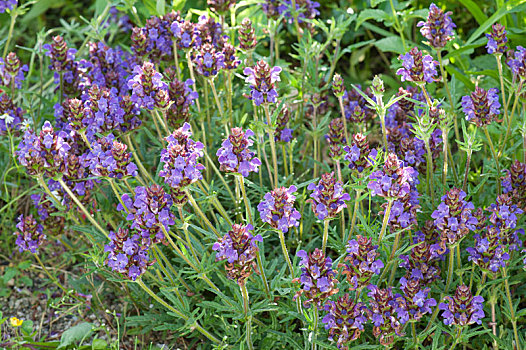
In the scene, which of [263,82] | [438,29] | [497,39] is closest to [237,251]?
[263,82]

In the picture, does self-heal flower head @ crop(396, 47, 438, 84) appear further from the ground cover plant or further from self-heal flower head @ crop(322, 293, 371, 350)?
self-heal flower head @ crop(322, 293, 371, 350)

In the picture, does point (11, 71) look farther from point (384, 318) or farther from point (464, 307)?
point (464, 307)

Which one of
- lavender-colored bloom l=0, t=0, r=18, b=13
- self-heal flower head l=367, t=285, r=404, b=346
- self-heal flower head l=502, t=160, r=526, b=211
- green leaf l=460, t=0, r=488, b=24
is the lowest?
self-heal flower head l=367, t=285, r=404, b=346

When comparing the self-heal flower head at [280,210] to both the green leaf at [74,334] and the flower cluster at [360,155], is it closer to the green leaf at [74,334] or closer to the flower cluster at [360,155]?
the flower cluster at [360,155]

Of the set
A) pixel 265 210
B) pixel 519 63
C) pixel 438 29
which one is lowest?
pixel 265 210

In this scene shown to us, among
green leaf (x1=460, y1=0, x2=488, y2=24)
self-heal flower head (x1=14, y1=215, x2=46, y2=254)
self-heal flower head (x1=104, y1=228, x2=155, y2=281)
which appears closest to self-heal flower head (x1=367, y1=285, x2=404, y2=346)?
self-heal flower head (x1=104, y1=228, x2=155, y2=281)
